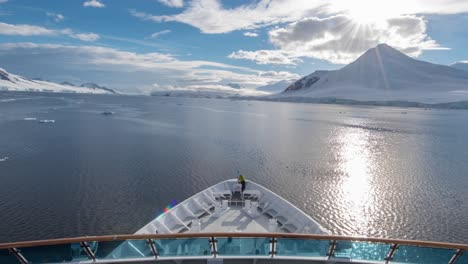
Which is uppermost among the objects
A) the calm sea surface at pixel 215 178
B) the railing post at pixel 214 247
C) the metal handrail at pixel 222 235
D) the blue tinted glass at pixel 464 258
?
the metal handrail at pixel 222 235

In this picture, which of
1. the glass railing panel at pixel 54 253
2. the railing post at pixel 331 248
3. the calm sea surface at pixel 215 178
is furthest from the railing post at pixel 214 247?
the calm sea surface at pixel 215 178

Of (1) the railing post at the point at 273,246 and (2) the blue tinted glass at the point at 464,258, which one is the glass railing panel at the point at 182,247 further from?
(2) the blue tinted glass at the point at 464,258

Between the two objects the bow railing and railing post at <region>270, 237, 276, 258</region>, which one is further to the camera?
railing post at <region>270, 237, 276, 258</region>

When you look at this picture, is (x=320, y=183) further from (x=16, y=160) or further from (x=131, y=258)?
(x=16, y=160)

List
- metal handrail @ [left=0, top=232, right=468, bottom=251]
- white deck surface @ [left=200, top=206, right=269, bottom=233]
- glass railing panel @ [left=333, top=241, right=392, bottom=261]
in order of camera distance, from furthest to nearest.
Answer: white deck surface @ [left=200, top=206, right=269, bottom=233], glass railing panel @ [left=333, top=241, right=392, bottom=261], metal handrail @ [left=0, top=232, right=468, bottom=251]

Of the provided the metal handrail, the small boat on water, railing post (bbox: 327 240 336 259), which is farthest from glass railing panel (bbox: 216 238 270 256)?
railing post (bbox: 327 240 336 259)

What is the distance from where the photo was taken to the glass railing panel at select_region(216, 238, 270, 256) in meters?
8.16

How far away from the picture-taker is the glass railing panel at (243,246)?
816cm

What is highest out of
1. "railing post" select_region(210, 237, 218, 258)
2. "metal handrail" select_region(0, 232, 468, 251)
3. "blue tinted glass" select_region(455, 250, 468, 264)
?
"metal handrail" select_region(0, 232, 468, 251)

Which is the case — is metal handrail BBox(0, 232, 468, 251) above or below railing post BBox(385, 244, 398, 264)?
above

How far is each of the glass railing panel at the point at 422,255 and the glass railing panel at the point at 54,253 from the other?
27.7 ft

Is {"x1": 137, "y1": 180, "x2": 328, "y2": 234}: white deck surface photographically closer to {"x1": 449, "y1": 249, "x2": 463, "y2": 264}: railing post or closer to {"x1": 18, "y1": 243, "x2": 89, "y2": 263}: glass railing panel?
{"x1": 18, "y1": 243, "x2": 89, "y2": 263}: glass railing panel

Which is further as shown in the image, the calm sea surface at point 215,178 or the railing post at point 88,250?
the calm sea surface at point 215,178

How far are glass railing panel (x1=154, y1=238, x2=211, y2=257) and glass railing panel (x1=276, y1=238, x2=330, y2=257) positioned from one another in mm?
2059
